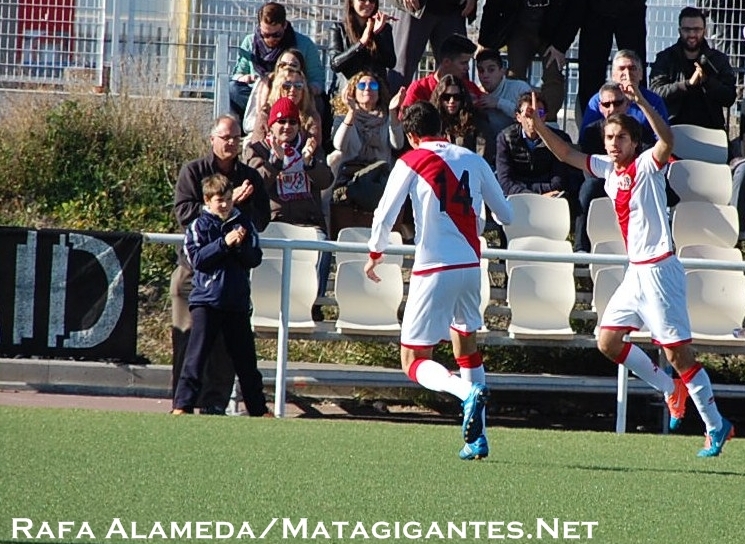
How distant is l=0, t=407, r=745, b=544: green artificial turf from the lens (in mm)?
6270

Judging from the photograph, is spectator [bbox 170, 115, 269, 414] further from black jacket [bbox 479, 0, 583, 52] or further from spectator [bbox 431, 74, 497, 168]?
black jacket [bbox 479, 0, 583, 52]

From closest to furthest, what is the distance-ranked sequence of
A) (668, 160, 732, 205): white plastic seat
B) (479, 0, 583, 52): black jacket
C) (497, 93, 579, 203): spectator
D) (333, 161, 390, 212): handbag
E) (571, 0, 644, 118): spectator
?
(497, 93, 579, 203): spectator → (333, 161, 390, 212): handbag → (668, 160, 732, 205): white plastic seat → (571, 0, 644, 118): spectator → (479, 0, 583, 52): black jacket

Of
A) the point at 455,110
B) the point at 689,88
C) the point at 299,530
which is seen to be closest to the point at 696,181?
the point at 689,88

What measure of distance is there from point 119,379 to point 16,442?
3712 millimetres

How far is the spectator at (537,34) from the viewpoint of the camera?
15062 mm

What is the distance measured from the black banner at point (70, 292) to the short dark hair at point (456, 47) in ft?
12.9

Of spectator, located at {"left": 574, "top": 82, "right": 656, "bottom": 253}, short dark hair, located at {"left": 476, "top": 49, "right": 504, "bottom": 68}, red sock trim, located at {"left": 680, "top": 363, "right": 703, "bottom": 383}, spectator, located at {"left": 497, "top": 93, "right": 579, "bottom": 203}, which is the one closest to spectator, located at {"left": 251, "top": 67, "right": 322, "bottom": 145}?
spectator, located at {"left": 497, "top": 93, "right": 579, "bottom": 203}

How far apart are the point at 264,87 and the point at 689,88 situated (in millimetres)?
4297

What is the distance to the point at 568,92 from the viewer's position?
17.2 metres

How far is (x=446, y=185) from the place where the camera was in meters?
8.84

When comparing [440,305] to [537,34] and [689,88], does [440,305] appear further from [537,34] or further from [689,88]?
[537,34]

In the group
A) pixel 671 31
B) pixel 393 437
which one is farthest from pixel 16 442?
pixel 671 31

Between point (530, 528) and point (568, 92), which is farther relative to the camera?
point (568, 92)

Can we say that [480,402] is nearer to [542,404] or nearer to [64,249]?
[64,249]
